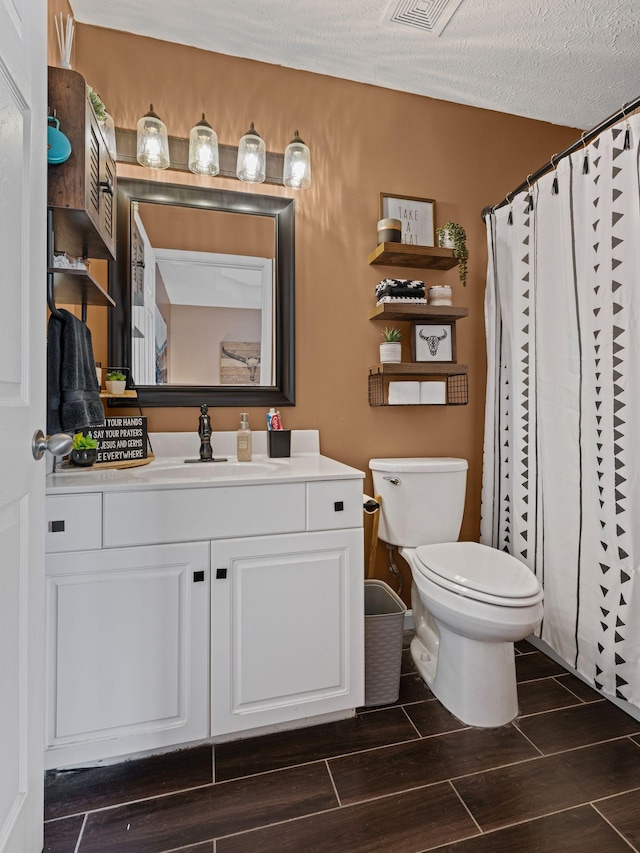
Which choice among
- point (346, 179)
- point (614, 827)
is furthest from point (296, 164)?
point (614, 827)

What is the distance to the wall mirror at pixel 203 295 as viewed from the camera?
6.03 feet

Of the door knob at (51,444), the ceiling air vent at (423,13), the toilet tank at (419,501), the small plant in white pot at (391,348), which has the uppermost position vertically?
the ceiling air vent at (423,13)

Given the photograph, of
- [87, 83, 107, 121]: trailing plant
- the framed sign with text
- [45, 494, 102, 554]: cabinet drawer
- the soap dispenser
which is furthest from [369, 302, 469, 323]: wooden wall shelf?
[45, 494, 102, 554]: cabinet drawer

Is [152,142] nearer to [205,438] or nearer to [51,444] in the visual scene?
[205,438]

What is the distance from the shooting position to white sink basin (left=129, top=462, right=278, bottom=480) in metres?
1.52

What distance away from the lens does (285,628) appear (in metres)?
1.44

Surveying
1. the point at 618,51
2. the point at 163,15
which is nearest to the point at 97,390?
the point at 163,15

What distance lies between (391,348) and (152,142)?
1.21 m

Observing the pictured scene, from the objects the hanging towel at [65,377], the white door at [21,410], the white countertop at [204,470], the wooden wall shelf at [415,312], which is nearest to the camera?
the white door at [21,410]

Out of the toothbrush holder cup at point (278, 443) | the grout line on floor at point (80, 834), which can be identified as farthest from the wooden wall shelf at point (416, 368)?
the grout line on floor at point (80, 834)

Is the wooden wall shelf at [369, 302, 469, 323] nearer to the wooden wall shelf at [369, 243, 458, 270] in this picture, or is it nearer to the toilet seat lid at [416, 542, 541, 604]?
the wooden wall shelf at [369, 243, 458, 270]

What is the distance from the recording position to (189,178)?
190 cm

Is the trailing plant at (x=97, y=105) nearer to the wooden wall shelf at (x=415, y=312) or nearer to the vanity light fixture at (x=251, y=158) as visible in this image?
the vanity light fixture at (x=251, y=158)

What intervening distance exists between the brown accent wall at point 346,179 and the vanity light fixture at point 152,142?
0.09 m
